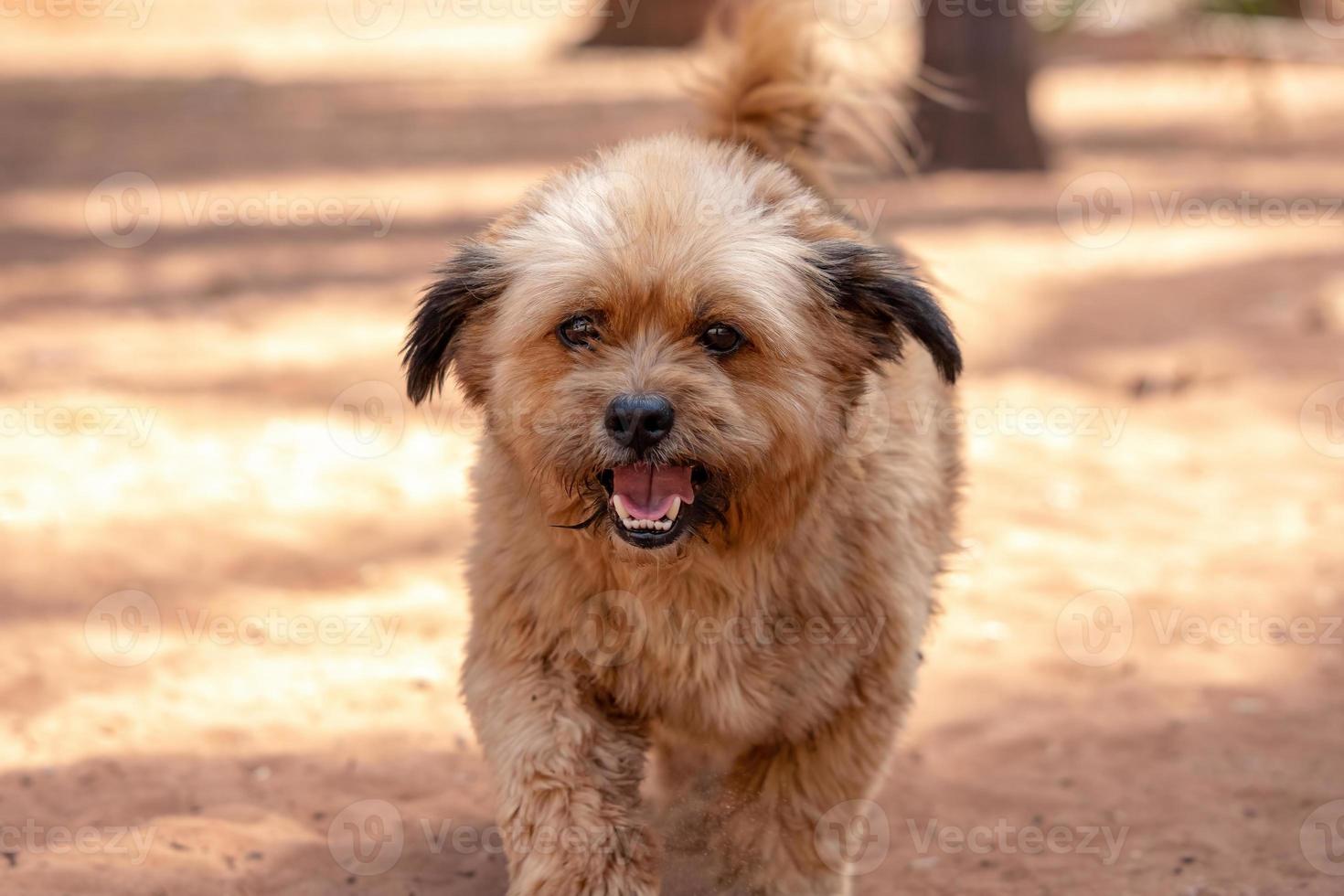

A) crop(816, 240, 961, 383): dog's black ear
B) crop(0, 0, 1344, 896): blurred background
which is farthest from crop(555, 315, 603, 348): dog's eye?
crop(0, 0, 1344, 896): blurred background

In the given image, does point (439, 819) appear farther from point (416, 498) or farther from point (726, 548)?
point (416, 498)

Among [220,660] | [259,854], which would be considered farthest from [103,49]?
[259,854]

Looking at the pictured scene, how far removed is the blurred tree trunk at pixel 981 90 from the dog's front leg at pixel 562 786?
8.31 metres

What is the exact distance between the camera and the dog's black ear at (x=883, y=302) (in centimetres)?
376

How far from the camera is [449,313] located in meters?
3.86

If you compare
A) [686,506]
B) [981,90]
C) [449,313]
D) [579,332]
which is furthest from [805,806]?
[981,90]

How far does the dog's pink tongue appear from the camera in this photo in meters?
3.57

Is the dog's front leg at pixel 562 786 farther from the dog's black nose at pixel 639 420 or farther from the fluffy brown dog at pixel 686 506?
the dog's black nose at pixel 639 420

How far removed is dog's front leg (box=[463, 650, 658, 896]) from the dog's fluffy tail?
5.85ft

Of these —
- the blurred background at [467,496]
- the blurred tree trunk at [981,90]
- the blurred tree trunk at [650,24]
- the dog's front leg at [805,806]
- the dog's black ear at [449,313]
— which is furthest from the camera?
the blurred tree trunk at [650,24]

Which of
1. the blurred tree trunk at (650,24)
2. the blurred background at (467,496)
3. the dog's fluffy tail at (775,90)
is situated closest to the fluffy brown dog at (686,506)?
the dog's fluffy tail at (775,90)

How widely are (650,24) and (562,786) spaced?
1780 centimetres

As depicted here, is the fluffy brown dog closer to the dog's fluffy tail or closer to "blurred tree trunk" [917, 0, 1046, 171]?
the dog's fluffy tail

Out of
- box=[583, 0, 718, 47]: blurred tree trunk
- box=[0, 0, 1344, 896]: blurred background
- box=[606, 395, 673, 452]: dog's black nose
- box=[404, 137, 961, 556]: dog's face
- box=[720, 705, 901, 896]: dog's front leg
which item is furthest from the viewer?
box=[583, 0, 718, 47]: blurred tree trunk
